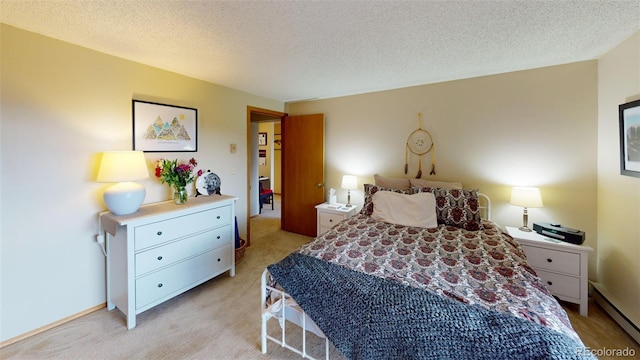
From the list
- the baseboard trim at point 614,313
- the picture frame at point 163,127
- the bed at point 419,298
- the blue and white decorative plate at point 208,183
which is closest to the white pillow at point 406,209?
the bed at point 419,298

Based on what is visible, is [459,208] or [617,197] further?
[459,208]

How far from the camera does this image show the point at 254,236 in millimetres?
4133

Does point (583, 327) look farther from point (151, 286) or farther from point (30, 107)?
point (30, 107)

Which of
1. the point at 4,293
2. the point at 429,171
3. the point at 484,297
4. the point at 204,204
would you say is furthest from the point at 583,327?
the point at 4,293

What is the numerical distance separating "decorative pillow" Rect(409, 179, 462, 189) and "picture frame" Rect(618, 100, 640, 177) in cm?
121

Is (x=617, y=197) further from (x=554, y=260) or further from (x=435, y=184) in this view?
(x=435, y=184)

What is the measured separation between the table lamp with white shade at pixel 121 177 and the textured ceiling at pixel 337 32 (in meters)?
0.94

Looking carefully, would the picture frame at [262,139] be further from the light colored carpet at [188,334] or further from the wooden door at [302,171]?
the light colored carpet at [188,334]

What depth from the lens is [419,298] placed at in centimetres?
125

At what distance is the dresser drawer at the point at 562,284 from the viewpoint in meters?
2.14

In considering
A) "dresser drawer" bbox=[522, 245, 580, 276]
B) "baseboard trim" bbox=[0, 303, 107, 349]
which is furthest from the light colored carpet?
"dresser drawer" bbox=[522, 245, 580, 276]

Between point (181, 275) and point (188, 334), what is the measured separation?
1.89 feet

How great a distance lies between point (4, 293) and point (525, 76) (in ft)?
16.3

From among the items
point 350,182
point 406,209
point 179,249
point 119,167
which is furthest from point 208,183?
point 406,209
